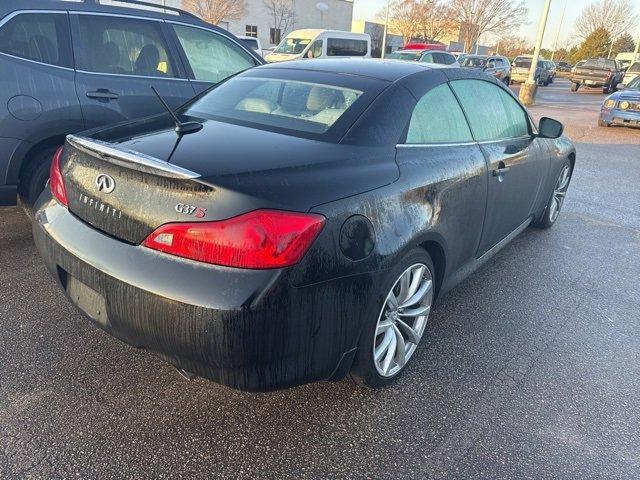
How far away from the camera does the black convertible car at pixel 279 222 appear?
5.77ft

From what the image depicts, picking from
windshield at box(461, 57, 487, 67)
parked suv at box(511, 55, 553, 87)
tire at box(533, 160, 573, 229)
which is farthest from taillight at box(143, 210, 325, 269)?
parked suv at box(511, 55, 553, 87)

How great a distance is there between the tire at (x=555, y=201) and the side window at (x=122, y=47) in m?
3.79

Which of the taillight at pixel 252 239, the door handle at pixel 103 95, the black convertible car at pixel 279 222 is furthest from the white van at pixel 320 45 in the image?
the taillight at pixel 252 239

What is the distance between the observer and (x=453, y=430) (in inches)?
88.5

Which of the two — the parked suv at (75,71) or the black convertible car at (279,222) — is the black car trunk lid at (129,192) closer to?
the black convertible car at (279,222)

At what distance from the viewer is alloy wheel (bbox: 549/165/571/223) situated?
490 centimetres

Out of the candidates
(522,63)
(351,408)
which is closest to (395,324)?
(351,408)

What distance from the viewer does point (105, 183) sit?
2023 millimetres

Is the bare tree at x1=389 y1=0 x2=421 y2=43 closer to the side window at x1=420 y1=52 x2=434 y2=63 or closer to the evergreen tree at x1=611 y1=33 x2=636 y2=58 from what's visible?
the evergreen tree at x1=611 y1=33 x2=636 y2=58

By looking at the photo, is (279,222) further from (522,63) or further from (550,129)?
(522,63)

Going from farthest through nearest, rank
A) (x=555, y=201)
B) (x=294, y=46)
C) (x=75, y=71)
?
(x=294, y=46), (x=555, y=201), (x=75, y=71)

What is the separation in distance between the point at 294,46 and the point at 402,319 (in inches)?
721

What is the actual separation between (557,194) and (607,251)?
2.46ft

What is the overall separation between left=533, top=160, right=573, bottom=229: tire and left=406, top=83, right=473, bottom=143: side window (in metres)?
2.26
